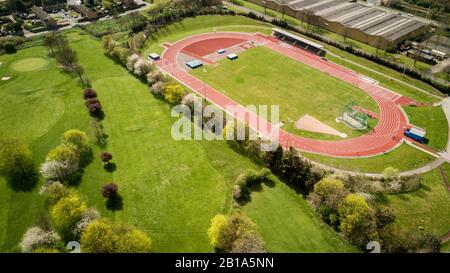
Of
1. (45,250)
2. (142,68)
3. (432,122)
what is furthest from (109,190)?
(432,122)

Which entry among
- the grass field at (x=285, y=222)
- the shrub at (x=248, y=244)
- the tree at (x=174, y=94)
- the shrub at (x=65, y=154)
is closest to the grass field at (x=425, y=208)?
the grass field at (x=285, y=222)

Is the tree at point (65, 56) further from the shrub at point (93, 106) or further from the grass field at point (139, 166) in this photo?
the shrub at point (93, 106)

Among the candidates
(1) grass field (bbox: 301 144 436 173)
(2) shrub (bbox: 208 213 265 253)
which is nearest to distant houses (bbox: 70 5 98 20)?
→ (1) grass field (bbox: 301 144 436 173)

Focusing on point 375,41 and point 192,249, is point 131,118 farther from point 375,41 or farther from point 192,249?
point 375,41

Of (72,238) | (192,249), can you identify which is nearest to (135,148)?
(72,238)

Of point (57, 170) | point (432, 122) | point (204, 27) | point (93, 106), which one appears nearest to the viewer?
point (57, 170)

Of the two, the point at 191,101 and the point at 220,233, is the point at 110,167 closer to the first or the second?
the point at 191,101

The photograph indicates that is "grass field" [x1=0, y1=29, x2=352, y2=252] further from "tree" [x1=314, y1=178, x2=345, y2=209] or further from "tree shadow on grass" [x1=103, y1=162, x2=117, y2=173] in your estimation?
"tree" [x1=314, y1=178, x2=345, y2=209]
